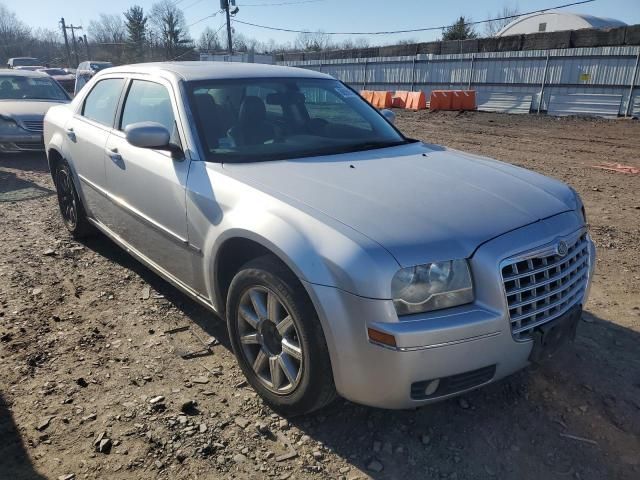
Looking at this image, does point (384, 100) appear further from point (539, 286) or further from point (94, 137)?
point (539, 286)

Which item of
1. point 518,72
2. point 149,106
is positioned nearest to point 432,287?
point 149,106

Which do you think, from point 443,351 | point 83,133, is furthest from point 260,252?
point 83,133

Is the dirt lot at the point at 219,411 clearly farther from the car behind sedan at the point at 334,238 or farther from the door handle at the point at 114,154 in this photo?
the door handle at the point at 114,154

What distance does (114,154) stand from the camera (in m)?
3.79

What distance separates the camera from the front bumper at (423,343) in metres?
2.09

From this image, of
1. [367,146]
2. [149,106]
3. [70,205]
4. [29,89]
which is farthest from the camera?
[29,89]

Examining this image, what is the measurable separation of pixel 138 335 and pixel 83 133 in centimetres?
200

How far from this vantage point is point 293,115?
3.68 m

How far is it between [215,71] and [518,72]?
65.4 feet

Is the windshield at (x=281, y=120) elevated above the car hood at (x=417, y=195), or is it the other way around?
the windshield at (x=281, y=120)

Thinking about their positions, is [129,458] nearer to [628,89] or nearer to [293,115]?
[293,115]

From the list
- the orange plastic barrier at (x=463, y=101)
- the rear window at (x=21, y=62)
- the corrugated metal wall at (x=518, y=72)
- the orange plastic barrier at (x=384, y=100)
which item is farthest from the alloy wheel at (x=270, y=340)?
the rear window at (x=21, y=62)

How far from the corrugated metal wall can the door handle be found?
18.2 meters

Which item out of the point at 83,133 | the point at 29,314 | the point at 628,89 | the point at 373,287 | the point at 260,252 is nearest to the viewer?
the point at 373,287
